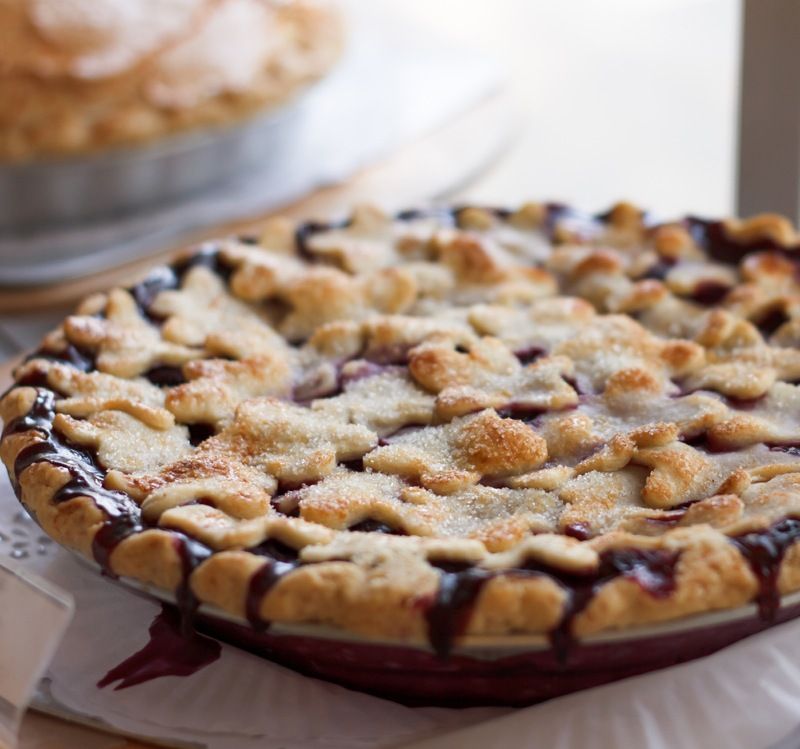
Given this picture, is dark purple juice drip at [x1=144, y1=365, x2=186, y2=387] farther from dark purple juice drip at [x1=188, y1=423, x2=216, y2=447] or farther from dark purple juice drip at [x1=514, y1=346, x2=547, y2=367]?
dark purple juice drip at [x1=514, y1=346, x2=547, y2=367]

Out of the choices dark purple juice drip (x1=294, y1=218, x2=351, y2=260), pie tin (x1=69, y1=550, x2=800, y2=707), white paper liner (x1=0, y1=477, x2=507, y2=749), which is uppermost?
dark purple juice drip (x1=294, y1=218, x2=351, y2=260)

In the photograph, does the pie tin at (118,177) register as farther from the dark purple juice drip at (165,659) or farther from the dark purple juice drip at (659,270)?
the dark purple juice drip at (165,659)

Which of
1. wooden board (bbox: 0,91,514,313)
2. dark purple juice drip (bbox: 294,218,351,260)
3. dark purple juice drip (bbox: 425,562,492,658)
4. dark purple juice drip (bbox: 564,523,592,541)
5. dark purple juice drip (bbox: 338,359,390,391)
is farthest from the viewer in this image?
wooden board (bbox: 0,91,514,313)

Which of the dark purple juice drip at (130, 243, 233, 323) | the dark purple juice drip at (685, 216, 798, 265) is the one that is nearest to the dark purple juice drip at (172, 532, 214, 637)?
the dark purple juice drip at (130, 243, 233, 323)

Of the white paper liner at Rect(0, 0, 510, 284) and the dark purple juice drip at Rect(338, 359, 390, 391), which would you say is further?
the white paper liner at Rect(0, 0, 510, 284)

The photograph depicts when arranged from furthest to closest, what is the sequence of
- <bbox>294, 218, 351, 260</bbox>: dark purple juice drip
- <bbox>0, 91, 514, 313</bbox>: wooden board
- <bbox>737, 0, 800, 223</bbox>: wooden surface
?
<bbox>0, 91, 514, 313</bbox>: wooden board < <bbox>737, 0, 800, 223</bbox>: wooden surface < <bbox>294, 218, 351, 260</bbox>: dark purple juice drip

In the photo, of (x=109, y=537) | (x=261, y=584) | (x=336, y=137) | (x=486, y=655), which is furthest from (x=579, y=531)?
(x=336, y=137)

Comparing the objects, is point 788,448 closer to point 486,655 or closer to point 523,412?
point 523,412
